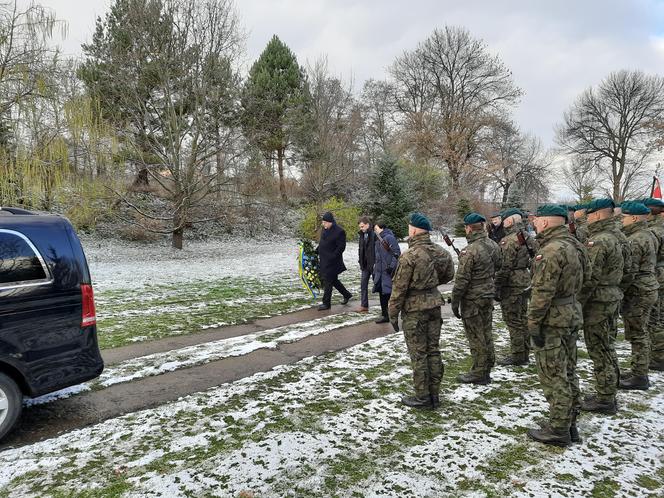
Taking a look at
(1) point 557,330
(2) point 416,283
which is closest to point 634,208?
(1) point 557,330

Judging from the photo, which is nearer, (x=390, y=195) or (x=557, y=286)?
(x=557, y=286)

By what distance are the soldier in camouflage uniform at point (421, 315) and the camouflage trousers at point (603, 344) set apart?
1587mm

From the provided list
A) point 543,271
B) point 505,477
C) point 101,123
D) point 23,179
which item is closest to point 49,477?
point 505,477

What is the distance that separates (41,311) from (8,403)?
0.80m

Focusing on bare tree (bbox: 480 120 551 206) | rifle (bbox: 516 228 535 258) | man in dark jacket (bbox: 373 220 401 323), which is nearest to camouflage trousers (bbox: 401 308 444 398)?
rifle (bbox: 516 228 535 258)

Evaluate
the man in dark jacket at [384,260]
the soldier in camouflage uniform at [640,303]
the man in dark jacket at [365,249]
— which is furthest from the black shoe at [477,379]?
the man in dark jacket at [365,249]

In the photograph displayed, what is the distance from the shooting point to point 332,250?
906 centimetres

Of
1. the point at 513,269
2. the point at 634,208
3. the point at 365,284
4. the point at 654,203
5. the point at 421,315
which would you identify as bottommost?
the point at 365,284

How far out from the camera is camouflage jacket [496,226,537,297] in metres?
5.62

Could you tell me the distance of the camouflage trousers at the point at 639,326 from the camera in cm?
487

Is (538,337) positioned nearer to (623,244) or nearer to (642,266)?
(623,244)

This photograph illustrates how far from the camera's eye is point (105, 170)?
15109 mm

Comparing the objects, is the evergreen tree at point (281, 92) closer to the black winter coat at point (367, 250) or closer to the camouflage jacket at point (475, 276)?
the black winter coat at point (367, 250)

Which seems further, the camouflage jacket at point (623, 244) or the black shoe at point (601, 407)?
the camouflage jacket at point (623, 244)
